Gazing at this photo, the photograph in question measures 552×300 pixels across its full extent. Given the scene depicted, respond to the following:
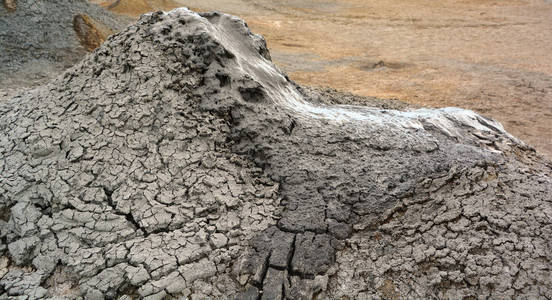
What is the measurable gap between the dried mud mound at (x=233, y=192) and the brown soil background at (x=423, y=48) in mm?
3466

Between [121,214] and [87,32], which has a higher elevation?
[121,214]

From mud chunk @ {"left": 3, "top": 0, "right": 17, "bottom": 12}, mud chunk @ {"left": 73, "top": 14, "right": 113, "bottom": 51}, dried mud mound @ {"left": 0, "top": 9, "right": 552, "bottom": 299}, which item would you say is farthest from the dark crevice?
mud chunk @ {"left": 3, "top": 0, "right": 17, "bottom": 12}

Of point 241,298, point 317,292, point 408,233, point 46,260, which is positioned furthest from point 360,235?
point 46,260

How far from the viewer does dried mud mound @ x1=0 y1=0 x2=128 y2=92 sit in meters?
5.26

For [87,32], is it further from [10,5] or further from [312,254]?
[312,254]

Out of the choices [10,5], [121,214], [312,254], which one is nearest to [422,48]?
[10,5]

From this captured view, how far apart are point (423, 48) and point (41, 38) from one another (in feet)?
25.2

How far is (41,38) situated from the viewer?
5801 millimetres

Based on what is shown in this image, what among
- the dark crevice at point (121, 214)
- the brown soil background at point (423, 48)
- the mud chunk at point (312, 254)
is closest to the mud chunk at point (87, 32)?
the brown soil background at point (423, 48)

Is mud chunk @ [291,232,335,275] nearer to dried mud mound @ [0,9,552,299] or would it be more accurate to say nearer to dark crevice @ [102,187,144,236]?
dried mud mound @ [0,9,552,299]

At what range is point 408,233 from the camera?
2041 millimetres

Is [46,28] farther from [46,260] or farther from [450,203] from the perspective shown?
[450,203]

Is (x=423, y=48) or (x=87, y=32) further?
(x=423, y=48)

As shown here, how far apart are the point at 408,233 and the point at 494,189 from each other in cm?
59
